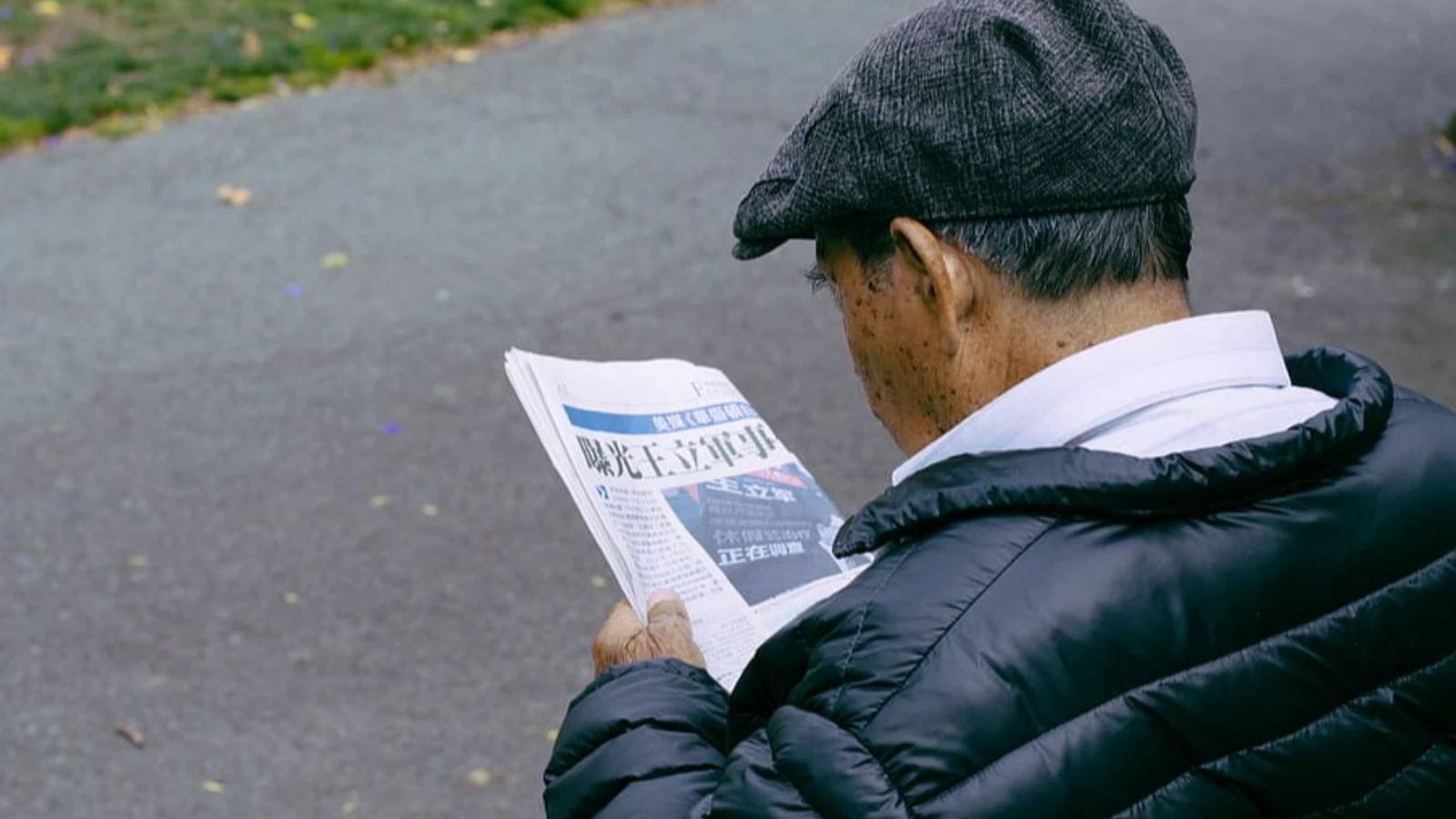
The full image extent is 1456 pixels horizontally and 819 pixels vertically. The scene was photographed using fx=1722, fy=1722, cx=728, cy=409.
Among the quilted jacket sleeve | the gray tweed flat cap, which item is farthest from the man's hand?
the gray tweed flat cap

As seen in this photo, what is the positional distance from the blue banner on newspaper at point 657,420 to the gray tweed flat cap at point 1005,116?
0.61m

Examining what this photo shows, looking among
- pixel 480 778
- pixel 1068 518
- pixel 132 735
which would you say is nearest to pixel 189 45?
pixel 132 735

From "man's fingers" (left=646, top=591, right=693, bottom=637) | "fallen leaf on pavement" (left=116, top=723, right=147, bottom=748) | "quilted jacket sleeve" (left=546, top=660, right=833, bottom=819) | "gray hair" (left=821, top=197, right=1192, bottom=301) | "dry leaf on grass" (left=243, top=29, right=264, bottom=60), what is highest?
"gray hair" (left=821, top=197, right=1192, bottom=301)

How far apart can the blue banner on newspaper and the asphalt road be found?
53.8 inches

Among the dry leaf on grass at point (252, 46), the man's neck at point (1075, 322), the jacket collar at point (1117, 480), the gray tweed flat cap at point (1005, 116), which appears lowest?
the dry leaf on grass at point (252, 46)

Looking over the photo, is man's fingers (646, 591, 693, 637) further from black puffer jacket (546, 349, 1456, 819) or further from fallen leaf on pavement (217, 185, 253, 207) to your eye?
fallen leaf on pavement (217, 185, 253, 207)

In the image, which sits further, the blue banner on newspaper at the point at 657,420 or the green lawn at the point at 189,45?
the green lawn at the point at 189,45

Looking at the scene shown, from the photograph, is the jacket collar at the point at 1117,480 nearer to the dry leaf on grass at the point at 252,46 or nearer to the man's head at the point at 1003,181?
the man's head at the point at 1003,181

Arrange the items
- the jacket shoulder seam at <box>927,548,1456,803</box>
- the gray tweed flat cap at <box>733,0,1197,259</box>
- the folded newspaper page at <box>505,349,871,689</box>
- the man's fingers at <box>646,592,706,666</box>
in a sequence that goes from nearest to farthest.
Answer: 1. the jacket shoulder seam at <box>927,548,1456,803</box>
2. the gray tweed flat cap at <box>733,0,1197,259</box>
3. the man's fingers at <box>646,592,706,666</box>
4. the folded newspaper page at <box>505,349,871,689</box>

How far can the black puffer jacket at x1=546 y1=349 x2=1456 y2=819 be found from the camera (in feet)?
4.01

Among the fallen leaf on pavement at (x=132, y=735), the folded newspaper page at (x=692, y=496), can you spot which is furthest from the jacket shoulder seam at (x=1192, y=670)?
the fallen leaf on pavement at (x=132, y=735)

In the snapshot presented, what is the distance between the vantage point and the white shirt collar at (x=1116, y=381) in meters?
1.35

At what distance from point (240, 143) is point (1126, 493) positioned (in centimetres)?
533

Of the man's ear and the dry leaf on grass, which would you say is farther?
the dry leaf on grass
